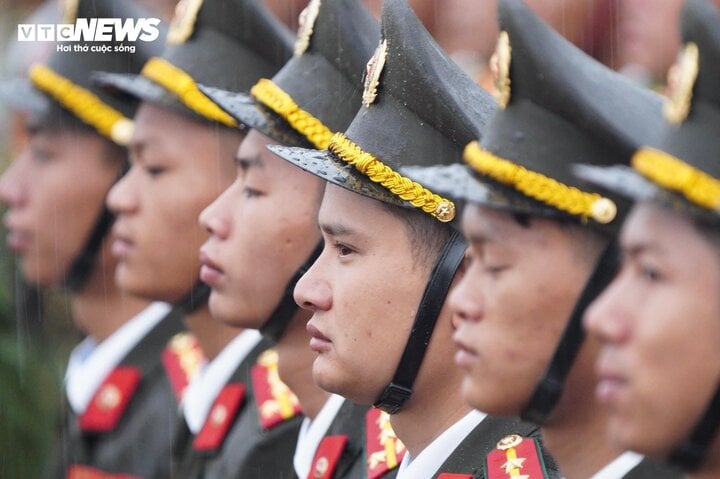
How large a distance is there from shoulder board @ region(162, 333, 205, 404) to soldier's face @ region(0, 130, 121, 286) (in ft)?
2.42

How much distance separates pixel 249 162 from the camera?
514 centimetres

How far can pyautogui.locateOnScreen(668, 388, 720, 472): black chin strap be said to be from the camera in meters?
3.10

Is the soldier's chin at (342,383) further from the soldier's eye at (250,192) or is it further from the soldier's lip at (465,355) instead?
the soldier's eye at (250,192)

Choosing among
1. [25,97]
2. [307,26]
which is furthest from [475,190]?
[25,97]

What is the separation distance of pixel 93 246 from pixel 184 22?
4.82ft

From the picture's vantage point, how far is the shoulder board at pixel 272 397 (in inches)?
215

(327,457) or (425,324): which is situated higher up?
(425,324)

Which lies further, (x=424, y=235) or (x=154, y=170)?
(x=154, y=170)

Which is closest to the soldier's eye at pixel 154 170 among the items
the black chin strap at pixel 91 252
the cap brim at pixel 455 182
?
the black chin strap at pixel 91 252

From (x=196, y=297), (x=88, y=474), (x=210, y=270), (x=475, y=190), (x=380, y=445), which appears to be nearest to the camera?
(x=475, y=190)

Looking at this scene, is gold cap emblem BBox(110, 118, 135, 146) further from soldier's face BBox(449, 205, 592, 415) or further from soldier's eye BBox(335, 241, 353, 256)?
soldier's face BBox(449, 205, 592, 415)

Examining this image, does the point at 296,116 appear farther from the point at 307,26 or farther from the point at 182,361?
the point at 182,361

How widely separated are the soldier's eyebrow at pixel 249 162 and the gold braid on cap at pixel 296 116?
0.17m

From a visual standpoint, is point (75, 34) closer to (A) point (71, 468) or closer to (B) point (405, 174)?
(A) point (71, 468)
